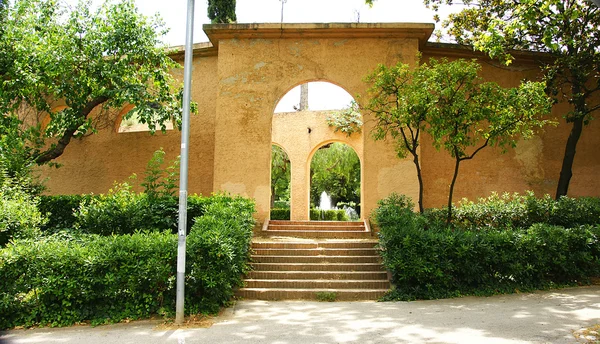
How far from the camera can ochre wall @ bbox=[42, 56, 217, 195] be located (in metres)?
12.4

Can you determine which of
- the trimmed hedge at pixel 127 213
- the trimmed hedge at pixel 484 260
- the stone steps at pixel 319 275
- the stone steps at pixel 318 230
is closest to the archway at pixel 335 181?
the stone steps at pixel 318 230

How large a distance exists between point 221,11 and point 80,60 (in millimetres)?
6650

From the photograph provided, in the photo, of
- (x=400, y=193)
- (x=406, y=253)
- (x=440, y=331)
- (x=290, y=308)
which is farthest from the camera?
(x=400, y=193)

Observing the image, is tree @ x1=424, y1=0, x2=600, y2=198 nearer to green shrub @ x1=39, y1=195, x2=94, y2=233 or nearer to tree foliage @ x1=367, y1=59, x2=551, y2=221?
tree foliage @ x1=367, y1=59, x2=551, y2=221

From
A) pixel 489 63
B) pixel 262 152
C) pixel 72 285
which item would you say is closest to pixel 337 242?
pixel 262 152

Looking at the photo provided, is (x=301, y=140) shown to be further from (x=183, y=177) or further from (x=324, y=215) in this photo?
(x=183, y=177)

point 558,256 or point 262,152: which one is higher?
point 262,152

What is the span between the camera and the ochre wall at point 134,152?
12.4m

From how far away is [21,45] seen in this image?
31.3ft

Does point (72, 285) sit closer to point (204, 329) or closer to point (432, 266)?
point (204, 329)

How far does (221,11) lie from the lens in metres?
15.6

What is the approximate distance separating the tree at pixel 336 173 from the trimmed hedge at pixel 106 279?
18.6m

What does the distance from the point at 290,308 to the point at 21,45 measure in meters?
8.07

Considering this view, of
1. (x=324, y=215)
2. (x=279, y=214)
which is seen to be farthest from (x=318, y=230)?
(x=324, y=215)
